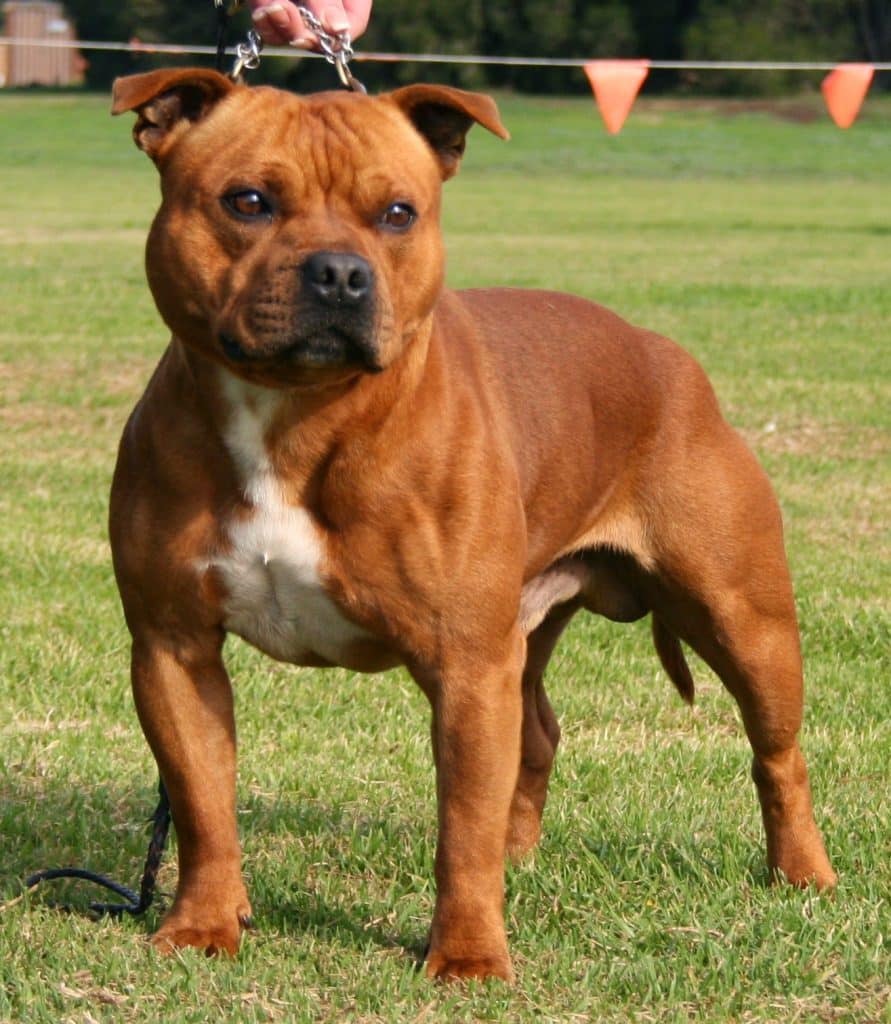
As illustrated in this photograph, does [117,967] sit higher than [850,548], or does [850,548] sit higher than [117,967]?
[117,967]

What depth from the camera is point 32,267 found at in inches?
779

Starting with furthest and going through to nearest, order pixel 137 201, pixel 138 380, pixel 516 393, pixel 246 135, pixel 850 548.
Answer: pixel 137 201 → pixel 138 380 → pixel 850 548 → pixel 516 393 → pixel 246 135

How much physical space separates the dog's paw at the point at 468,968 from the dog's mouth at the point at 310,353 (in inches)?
50.8

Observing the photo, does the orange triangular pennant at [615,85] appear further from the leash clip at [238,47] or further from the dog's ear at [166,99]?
the dog's ear at [166,99]

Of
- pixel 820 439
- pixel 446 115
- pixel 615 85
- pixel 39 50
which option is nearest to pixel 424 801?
pixel 446 115

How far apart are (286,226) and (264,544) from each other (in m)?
0.66

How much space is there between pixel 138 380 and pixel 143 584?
858 centimetres

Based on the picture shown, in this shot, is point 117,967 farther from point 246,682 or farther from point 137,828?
point 246,682

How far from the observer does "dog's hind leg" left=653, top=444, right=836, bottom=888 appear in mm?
4652

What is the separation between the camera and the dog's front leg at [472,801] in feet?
12.9

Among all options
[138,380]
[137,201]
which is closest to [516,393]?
[138,380]

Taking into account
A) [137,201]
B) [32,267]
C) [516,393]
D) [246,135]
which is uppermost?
[246,135]

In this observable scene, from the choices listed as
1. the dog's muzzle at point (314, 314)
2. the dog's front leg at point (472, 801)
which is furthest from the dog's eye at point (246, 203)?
the dog's front leg at point (472, 801)

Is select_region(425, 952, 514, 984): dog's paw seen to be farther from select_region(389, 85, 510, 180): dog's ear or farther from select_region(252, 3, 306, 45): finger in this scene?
select_region(252, 3, 306, 45): finger
